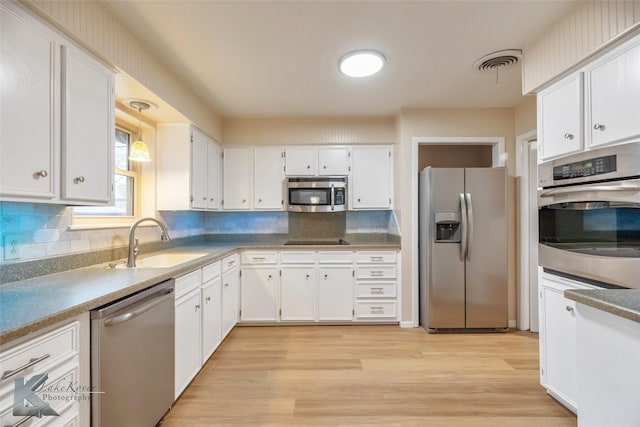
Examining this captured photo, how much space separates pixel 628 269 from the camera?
55.3 inches

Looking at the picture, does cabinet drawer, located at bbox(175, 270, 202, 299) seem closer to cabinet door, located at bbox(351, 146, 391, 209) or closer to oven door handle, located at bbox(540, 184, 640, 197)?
cabinet door, located at bbox(351, 146, 391, 209)

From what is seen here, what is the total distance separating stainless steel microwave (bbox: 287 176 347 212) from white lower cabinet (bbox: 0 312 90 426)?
2.44 metres

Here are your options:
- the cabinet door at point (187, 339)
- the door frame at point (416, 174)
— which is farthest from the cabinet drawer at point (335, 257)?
the cabinet door at point (187, 339)

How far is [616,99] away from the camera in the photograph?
147 cm

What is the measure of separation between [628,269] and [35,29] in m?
2.90

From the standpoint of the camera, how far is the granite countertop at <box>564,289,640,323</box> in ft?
3.23

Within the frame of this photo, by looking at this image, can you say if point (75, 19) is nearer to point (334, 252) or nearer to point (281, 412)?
point (281, 412)

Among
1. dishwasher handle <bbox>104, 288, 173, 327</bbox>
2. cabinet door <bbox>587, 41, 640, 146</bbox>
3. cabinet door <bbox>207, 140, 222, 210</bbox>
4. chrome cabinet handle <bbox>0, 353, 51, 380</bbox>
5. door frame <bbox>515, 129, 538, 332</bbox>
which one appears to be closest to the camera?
chrome cabinet handle <bbox>0, 353, 51, 380</bbox>

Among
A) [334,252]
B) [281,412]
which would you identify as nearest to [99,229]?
[281,412]

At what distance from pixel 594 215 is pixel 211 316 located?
2676mm

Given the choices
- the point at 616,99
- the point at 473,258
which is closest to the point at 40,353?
the point at 616,99

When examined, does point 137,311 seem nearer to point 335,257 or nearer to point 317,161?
point 335,257

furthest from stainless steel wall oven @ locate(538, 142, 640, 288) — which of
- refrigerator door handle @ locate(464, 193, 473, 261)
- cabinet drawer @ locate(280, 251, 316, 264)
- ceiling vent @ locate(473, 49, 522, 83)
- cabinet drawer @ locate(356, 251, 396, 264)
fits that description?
cabinet drawer @ locate(280, 251, 316, 264)

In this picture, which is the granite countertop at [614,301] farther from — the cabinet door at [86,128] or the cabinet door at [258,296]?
the cabinet door at [258,296]
